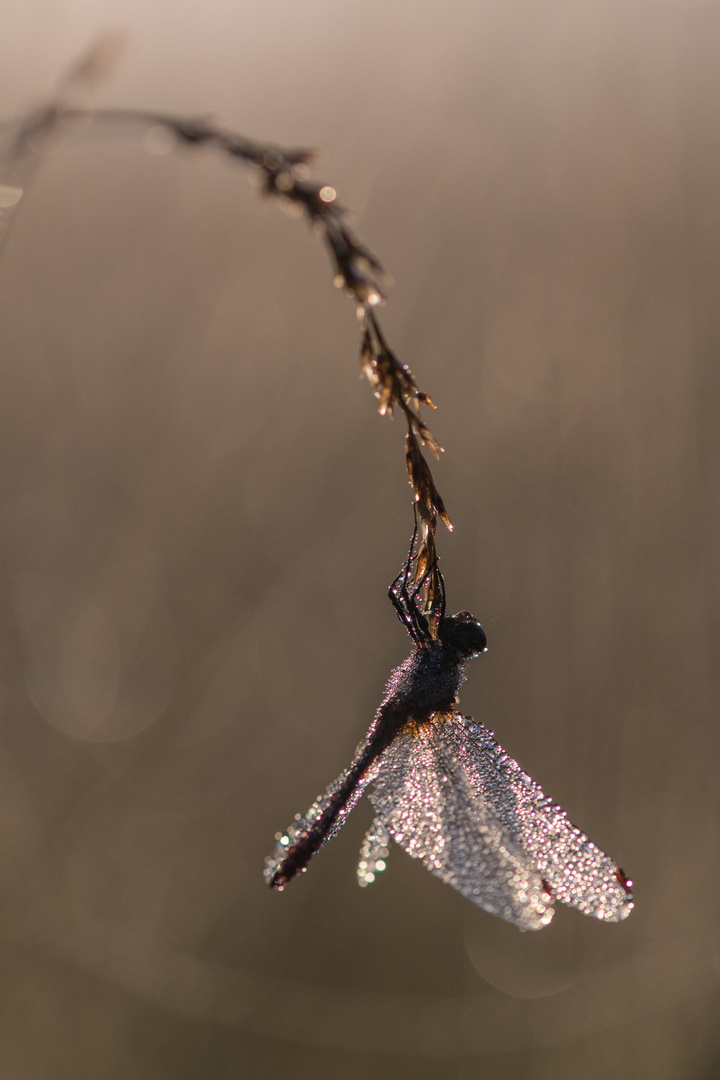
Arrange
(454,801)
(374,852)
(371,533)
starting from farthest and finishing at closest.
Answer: (371,533) → (454,801) → (374,852)

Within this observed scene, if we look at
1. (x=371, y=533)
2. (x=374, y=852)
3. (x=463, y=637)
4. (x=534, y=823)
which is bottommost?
(x=374, y=852)

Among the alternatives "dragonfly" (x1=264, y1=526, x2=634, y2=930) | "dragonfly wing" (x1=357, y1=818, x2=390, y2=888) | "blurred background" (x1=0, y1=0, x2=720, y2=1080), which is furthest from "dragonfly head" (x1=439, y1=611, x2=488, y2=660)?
"blurred background" (x1=0, y1=0, x2=720, y2=1080)

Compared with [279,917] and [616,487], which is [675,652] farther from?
[279,917]

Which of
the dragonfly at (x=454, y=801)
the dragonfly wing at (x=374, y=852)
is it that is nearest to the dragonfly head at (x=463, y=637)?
the dragonfly at (x=454, y=801)

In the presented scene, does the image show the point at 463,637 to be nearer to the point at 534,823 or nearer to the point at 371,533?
the point at 534,823

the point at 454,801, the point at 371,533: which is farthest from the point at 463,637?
the point at 371,533

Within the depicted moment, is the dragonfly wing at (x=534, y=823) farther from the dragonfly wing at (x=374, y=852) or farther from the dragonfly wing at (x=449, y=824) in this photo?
the dragonfly wing at (x=374, y=852)
